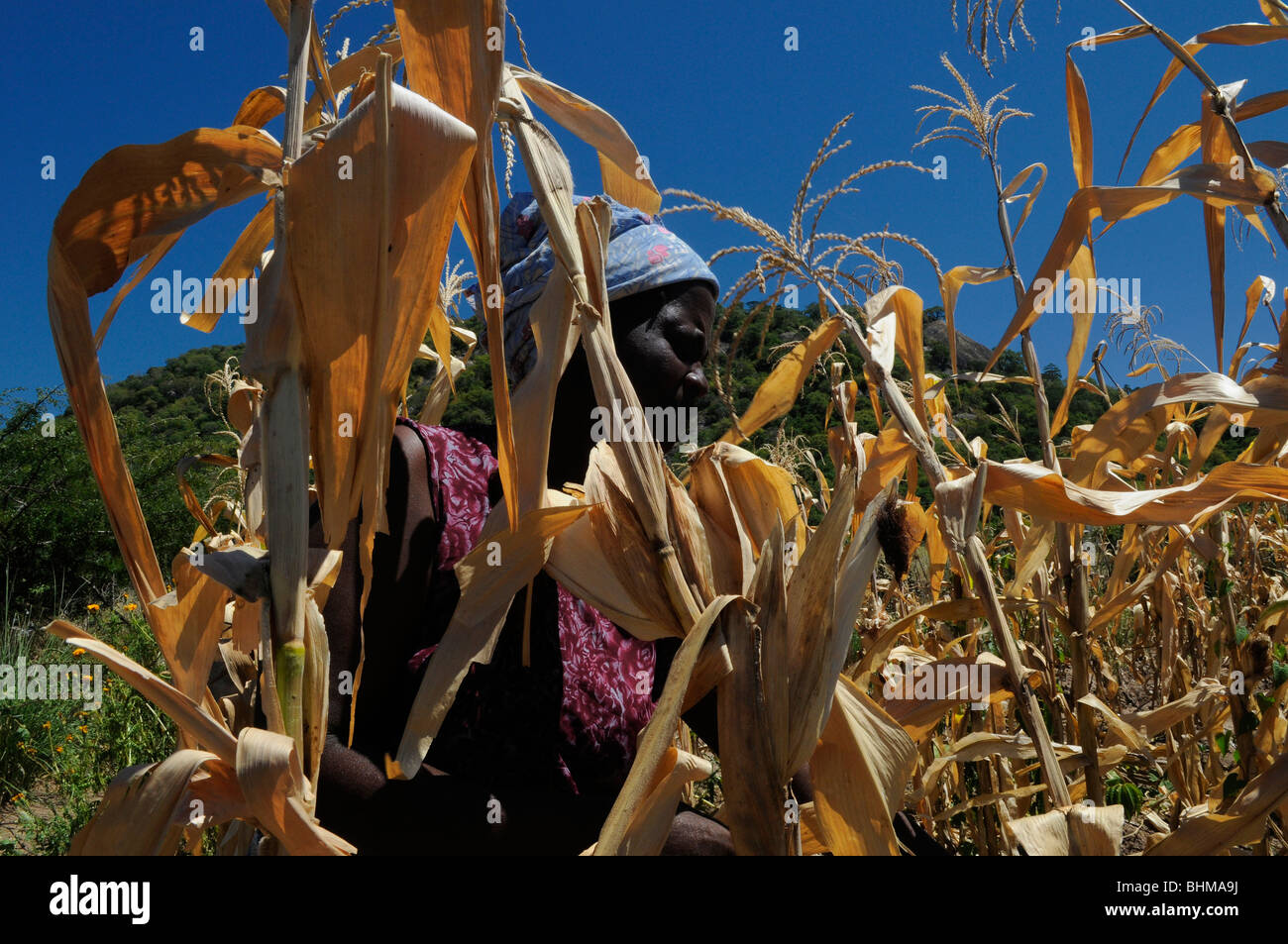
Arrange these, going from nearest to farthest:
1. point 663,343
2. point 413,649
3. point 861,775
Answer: point 861,775 < point 413,649 < point 663,343

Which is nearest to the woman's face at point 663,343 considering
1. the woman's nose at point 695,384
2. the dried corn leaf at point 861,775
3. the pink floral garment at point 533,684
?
the woman's nose at point 695,384

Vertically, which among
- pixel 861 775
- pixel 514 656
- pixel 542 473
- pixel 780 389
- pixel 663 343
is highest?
pixel 663 343

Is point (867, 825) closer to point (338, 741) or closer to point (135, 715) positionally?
point (338, 741)

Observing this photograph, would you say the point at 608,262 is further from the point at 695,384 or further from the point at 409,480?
the point at 409,480

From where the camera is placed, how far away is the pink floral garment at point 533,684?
1.37 meters

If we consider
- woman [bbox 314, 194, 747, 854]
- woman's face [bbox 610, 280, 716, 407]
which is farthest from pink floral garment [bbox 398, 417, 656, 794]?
woman's face [bbox 610, 280, 716, 407]

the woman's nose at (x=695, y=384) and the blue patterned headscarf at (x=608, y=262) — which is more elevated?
the blue patterned headscarf at (x=608, y=262)

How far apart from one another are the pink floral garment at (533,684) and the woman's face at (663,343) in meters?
0.36

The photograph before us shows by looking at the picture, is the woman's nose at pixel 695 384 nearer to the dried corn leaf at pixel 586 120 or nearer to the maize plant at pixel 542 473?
the maize plant at pixel 542 473

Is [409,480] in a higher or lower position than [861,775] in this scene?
higher

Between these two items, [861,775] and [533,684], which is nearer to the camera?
[861,775]

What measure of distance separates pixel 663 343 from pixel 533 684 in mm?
648

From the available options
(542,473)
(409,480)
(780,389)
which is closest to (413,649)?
(409,480)

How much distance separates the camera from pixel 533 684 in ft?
4.71
